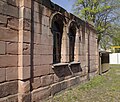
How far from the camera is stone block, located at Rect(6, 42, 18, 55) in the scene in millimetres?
5157

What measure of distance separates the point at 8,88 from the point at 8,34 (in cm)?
142

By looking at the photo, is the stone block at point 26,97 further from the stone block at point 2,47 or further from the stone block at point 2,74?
the stone block at point 2,47

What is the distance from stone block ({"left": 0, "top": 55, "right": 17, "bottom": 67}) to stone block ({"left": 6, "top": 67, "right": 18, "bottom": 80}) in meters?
0.11

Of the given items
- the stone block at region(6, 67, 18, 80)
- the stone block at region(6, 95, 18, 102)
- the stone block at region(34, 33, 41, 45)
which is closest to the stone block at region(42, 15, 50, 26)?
the stone block at region(34, 33, 41, 45)

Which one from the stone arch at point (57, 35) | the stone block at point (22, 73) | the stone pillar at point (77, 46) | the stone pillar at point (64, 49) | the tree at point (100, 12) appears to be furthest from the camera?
the tree at point (100, 12)

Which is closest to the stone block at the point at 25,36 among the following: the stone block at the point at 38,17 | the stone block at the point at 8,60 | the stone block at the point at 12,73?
the stone block at the point at 8,60

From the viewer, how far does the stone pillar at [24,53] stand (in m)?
5.52

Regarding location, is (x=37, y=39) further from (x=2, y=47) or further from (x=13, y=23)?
(x=2, y=47)

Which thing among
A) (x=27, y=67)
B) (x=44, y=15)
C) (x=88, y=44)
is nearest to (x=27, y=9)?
(x=44, y=15)

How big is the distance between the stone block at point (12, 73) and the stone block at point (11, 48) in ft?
1.43

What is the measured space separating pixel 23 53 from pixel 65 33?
11.2 ft

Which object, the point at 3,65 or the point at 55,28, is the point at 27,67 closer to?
the point at 3,65

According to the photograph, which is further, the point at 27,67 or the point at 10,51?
the point at 27,67

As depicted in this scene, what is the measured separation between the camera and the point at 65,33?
339 inches
